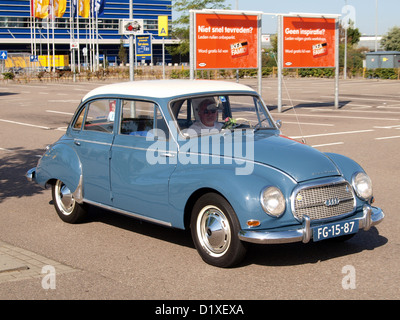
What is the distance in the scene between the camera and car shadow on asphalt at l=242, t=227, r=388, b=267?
234 inches

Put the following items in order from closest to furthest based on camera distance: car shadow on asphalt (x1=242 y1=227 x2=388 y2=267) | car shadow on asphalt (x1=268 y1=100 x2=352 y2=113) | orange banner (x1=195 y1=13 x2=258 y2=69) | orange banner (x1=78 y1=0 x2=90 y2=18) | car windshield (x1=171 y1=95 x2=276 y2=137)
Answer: car shadow on asphalt (x1=242 y1=227 x2=388 y2=267), car windshield (x1=171 y1=95 x2=276 y2=137), orange banner (x1=195 y1=13 x2=258 y2=69), car shadow on asphalt (x1=268 y1=100 x2=352 y2=113), orange banner (x1=78 y1=0 x2=90 y2=18)

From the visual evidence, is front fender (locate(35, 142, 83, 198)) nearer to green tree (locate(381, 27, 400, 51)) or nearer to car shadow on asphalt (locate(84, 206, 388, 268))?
car shadow on asphalt (locate(84, 206, 388, 268))

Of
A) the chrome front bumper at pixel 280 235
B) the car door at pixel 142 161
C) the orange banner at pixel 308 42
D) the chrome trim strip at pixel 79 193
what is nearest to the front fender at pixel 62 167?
the chrome trim strip at pixel 79 193

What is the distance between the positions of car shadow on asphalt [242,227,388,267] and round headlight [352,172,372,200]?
2.02 ft

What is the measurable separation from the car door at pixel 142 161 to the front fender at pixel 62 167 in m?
0.65

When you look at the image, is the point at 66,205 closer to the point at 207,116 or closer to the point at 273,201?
the point at 207,116

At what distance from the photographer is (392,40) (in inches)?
3659

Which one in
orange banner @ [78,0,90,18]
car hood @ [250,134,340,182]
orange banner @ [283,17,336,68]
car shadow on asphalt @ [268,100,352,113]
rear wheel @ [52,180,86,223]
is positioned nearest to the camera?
car hood @ [250,134,340,182]

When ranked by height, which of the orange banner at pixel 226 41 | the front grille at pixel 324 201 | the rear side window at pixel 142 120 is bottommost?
the front grille at pixel 324 201

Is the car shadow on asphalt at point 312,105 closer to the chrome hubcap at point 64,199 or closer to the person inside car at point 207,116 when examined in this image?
the chrome hubcap at point 64,199

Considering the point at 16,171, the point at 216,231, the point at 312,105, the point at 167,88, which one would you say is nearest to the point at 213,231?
the point at 216,231

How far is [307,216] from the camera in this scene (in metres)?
5.46

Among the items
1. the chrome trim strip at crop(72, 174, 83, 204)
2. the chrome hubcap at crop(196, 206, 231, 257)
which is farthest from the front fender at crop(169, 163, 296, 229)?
the chrome trim strip at crop(72, 174, 83, 204)

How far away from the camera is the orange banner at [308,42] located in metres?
24.7
